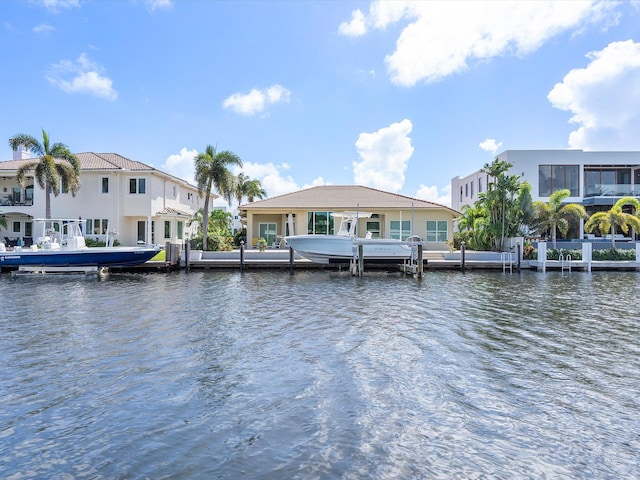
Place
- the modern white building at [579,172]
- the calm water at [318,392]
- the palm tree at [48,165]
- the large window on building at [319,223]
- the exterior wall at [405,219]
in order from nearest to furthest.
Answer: the calm water at [318,392], the palm tree at [48,165], the exterior wall at [405,219], the large window on building at [319,223], the modern white building at [579,172]

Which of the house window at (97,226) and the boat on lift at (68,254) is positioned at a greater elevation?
the house window at (97,226)

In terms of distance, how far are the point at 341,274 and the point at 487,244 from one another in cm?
Answer: 1561

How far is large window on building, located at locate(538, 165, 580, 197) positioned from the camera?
40.3 metres

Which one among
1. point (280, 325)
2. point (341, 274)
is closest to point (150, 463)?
point (280, 325)

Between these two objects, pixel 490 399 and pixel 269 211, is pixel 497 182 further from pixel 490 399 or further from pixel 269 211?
pixel 490 399

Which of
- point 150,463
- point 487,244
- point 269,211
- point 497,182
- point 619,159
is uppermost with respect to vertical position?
point 619,159

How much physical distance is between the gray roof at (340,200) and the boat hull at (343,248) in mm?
6587

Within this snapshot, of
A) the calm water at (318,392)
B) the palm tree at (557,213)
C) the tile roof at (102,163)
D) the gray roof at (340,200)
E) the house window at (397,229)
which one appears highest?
the tile roof at (102,163)

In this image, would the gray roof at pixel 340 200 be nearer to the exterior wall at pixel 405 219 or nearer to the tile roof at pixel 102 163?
the exterior wall at pixel 405 219

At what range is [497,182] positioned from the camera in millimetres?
35750

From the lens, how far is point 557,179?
40.5 metres

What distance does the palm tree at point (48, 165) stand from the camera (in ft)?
99.9

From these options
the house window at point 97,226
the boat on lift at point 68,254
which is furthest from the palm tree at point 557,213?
the house window at point 97,226

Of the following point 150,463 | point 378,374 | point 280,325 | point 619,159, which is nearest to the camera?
point 150,463
